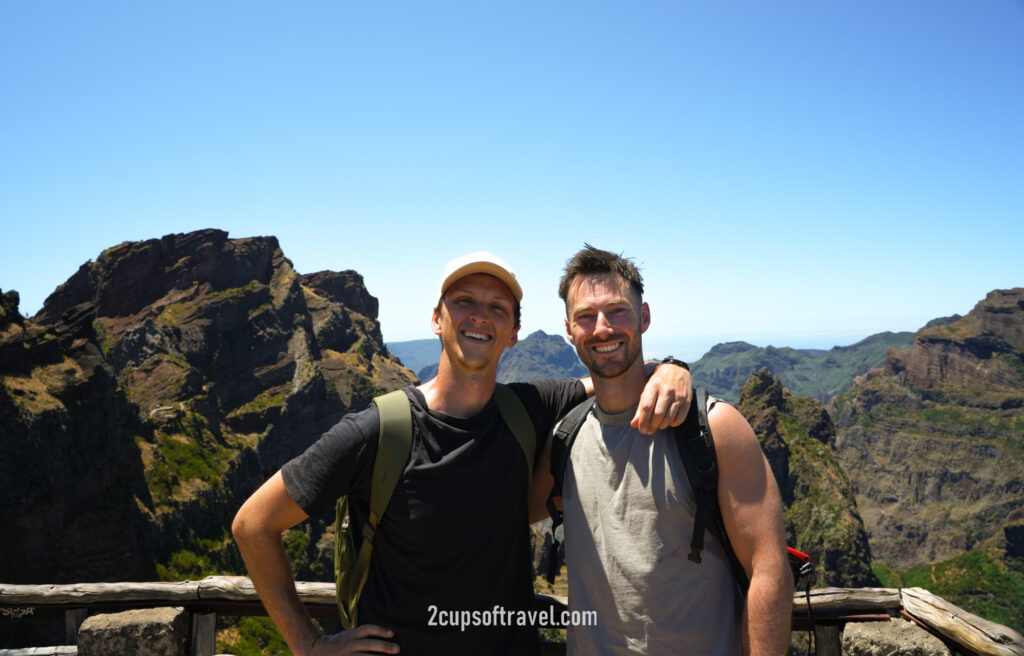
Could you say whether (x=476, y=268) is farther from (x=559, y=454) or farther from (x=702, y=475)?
(x=702, y=475)

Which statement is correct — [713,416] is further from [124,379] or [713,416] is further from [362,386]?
[362,386]

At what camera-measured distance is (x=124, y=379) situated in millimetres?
110812

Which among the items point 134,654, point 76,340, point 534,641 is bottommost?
point 134,654

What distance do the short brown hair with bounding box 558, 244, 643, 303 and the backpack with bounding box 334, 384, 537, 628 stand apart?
49.7 inches

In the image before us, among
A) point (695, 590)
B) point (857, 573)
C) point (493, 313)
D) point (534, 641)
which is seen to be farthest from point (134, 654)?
point (857, 573)

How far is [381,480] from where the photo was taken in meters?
4.56

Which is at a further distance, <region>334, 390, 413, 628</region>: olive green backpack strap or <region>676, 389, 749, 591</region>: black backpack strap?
<region>334, 390, 413, 628</region>: olive green backpack strap

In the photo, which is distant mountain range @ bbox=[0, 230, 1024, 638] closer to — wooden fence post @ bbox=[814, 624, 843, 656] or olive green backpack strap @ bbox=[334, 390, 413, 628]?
olive green backpack strap @ bbox=[334, 390, 413, 628]

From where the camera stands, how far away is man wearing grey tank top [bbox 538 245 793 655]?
418 centimetres

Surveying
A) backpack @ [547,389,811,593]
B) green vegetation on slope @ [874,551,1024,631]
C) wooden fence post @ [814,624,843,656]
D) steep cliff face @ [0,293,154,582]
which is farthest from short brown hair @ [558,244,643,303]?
green vegetation on slope @ [874,551,1024,631]

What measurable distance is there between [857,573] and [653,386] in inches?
6672

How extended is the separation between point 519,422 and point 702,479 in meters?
1.48

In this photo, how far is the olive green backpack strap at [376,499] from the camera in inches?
180

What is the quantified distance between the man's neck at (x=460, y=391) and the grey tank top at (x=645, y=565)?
1031mm
